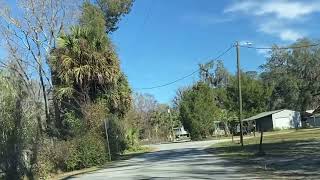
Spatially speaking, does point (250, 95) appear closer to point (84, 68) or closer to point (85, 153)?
point (84, 68)

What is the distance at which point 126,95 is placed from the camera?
42.3 meters

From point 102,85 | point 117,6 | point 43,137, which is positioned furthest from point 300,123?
point 43,137

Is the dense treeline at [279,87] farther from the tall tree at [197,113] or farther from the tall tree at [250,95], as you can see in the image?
the tall tree at [197,113]

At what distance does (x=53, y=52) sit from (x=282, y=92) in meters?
73.9

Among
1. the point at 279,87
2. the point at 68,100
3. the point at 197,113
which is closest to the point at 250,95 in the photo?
the point at 279,87

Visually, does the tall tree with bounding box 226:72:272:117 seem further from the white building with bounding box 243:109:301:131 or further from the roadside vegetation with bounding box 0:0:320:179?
the roadside vegetation with bounding box 0:0:320:179

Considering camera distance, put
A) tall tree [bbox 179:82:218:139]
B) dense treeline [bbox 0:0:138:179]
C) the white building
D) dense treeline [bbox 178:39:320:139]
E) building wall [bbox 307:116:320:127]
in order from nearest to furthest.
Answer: dense treeline [bbox 0:0:138:179] → tall tree [bbox 179:82:218:139] → the white building → building wall [bbox 307:116:320:127] → dense treeline [bbox 178:39:320:139]

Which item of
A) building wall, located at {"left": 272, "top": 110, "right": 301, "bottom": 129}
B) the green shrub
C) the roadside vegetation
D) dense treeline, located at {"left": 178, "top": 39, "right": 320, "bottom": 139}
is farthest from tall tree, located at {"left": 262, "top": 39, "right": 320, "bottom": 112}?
the green shrub

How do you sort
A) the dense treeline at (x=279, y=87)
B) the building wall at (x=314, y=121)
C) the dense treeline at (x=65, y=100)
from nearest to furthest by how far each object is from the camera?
1. the dense treeline at (x=65, y=100)
2. the building wall at (x=314, y=121)
3. the dense treeline at (x=279, y=87)

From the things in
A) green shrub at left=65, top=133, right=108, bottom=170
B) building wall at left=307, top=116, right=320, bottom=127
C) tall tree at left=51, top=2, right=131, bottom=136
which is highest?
tall tree at left=51, top=2, right=131, bottom=136

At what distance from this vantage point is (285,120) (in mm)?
92250

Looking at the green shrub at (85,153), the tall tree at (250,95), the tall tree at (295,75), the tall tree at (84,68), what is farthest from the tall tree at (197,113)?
the green shrub at (85,153)

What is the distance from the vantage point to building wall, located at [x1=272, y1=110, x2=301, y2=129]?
300 feet

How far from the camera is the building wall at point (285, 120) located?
91.3 meters
